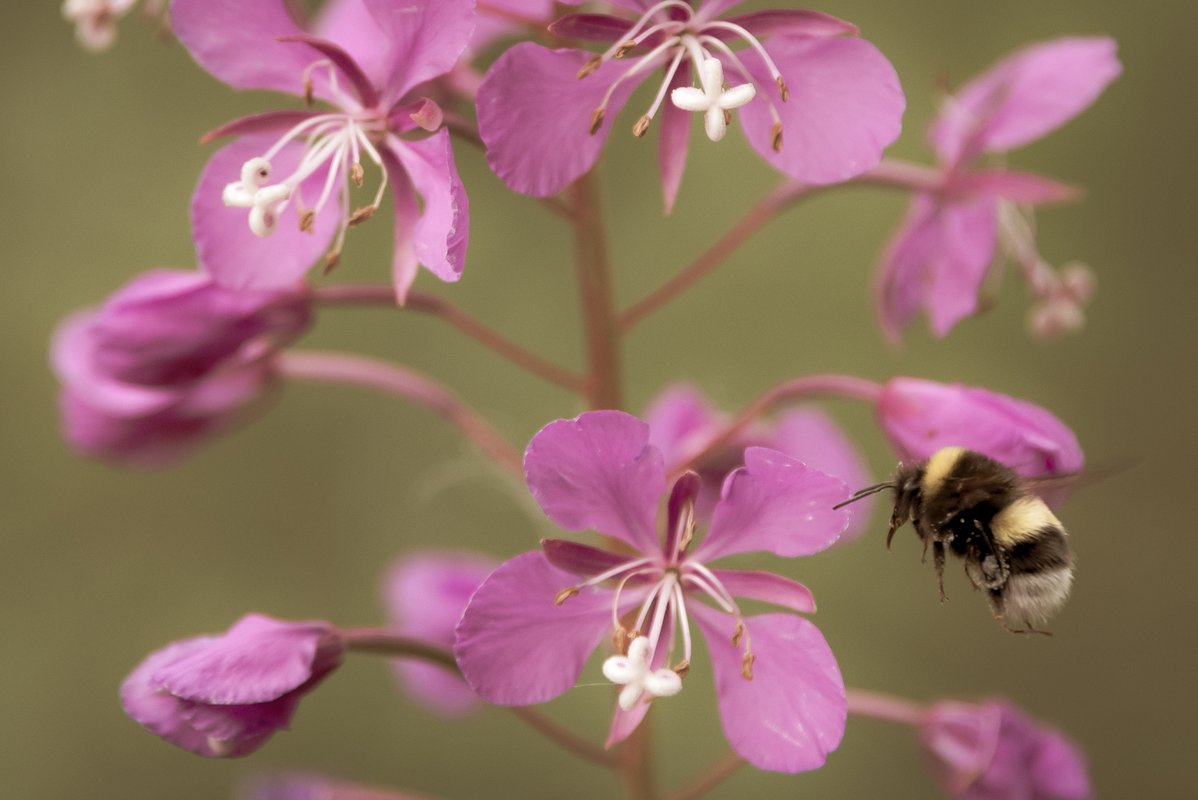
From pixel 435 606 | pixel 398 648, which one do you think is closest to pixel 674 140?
pixel 398 648

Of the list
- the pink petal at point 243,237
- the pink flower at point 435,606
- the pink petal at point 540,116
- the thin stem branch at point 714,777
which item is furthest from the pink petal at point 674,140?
the pink flower at point 435,606

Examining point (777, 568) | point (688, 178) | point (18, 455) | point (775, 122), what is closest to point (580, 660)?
point (775, 122)

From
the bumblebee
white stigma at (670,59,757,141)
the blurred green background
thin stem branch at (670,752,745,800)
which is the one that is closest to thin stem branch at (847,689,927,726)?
thin stem branch at (670,752,745,800)

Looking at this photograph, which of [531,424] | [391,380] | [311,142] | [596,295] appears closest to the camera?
[311,142]

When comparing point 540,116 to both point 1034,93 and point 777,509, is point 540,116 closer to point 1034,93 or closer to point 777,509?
point 777,509

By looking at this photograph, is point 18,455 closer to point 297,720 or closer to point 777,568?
point 297,720

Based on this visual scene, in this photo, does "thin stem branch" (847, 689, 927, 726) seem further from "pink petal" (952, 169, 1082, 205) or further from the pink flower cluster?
"pink petal" (952, 169, 1082, 205)

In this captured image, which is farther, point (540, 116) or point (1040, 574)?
point (1040, 574)
